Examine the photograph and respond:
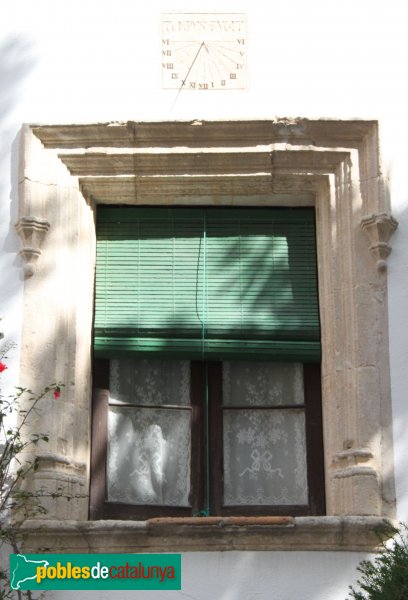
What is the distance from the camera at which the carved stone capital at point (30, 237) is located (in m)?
7.53

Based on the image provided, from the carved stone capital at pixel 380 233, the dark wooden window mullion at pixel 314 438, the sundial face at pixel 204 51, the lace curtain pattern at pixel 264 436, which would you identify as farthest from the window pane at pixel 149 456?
the sundial face at pixel 204 51

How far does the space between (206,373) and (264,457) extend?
0.55 metres

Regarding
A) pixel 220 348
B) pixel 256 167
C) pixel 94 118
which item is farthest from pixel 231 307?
pixel 94 118

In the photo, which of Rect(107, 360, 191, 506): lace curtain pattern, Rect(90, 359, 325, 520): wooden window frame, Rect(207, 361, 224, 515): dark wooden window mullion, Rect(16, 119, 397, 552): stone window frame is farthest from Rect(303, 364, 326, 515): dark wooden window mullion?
Rect(107, 360, 191, 506): lace curtain pattern

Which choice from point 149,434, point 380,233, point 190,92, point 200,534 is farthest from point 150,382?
point 190,92

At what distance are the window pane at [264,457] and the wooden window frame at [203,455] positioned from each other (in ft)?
0.12

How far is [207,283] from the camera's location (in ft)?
25.4

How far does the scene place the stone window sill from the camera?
691 cm

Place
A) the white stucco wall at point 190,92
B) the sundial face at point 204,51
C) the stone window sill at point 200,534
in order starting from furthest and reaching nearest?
the sundial face at point 204,51 → the white stucco wall at point 190,92 → the stone window sill at point 200,534

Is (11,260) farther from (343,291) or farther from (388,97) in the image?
(388,97)

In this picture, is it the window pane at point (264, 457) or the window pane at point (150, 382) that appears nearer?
the window pane at point (264, 457)

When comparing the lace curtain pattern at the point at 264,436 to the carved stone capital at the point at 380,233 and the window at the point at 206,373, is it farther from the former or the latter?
the carved stone capital at the point at 380,233

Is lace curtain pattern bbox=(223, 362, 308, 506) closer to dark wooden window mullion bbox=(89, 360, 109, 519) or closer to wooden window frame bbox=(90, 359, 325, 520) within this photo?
wooden window frame bbox=(90, 359, 325, 520)

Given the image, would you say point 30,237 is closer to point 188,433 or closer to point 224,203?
point 224,203
